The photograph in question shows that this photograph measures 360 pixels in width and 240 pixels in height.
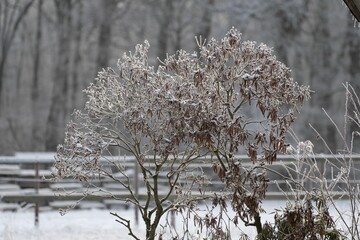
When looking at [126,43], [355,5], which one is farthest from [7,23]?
[355,5]

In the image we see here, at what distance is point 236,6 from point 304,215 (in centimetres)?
1561

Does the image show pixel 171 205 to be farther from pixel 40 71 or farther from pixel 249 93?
pixel 40 71

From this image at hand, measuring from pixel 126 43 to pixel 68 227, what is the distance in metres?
13.6

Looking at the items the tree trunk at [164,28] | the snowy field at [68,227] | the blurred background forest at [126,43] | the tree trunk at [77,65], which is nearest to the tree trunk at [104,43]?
the blurred background forest at [126,43]

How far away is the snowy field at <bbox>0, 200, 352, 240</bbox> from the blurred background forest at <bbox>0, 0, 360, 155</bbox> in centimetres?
856

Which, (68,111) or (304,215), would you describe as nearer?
(304,215)

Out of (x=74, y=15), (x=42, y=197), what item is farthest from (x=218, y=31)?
(x=42, y=197)

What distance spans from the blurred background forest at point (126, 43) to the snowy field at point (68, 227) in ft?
28.1

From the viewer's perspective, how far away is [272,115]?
18.3 feet

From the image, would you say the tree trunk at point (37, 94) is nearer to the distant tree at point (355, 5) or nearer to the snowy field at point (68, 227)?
the snowy field at point (68, 227)

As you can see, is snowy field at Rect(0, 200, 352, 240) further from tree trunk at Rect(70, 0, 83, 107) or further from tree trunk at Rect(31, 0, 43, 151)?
tree trunk at Rect(70, 0, 83, 107)

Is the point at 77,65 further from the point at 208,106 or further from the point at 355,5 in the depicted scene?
the point at 355,5

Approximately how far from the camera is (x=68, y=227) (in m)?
10.4

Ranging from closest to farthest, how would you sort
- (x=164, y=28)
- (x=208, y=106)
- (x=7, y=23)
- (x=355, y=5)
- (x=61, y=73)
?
(x=355, y=5), (x=208, y=106), (x=164, y=28), (x=61, y=73), (x=7, y=23)
